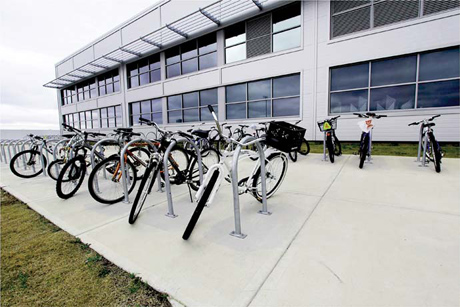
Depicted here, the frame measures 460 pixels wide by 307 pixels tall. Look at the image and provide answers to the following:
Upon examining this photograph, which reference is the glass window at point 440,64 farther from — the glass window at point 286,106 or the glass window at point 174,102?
the glass window at point 174,102

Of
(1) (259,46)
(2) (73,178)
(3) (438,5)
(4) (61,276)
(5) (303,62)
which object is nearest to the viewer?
(4) (61,276)

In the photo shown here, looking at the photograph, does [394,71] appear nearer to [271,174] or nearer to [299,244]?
[271,174]

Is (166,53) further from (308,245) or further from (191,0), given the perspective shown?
(308,245)

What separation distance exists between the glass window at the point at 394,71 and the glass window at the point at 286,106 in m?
2.83

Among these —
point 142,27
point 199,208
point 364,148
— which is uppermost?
point 142,27

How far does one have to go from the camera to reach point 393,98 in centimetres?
744

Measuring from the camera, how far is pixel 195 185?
320 cm

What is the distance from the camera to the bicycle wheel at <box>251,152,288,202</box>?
2518 mm

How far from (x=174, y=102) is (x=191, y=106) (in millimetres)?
1523

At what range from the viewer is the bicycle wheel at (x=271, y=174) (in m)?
2.52

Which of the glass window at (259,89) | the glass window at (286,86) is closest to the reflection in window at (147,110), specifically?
the glass window at (259,89)

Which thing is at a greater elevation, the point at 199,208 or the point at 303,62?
the point at 303,62

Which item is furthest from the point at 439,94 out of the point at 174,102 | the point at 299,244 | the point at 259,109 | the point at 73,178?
the point at 174,102

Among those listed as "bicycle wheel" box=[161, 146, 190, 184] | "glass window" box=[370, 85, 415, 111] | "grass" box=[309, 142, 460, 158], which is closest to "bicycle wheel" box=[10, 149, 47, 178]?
"bicycle wheel" box=[161, 146, 190, 184]
